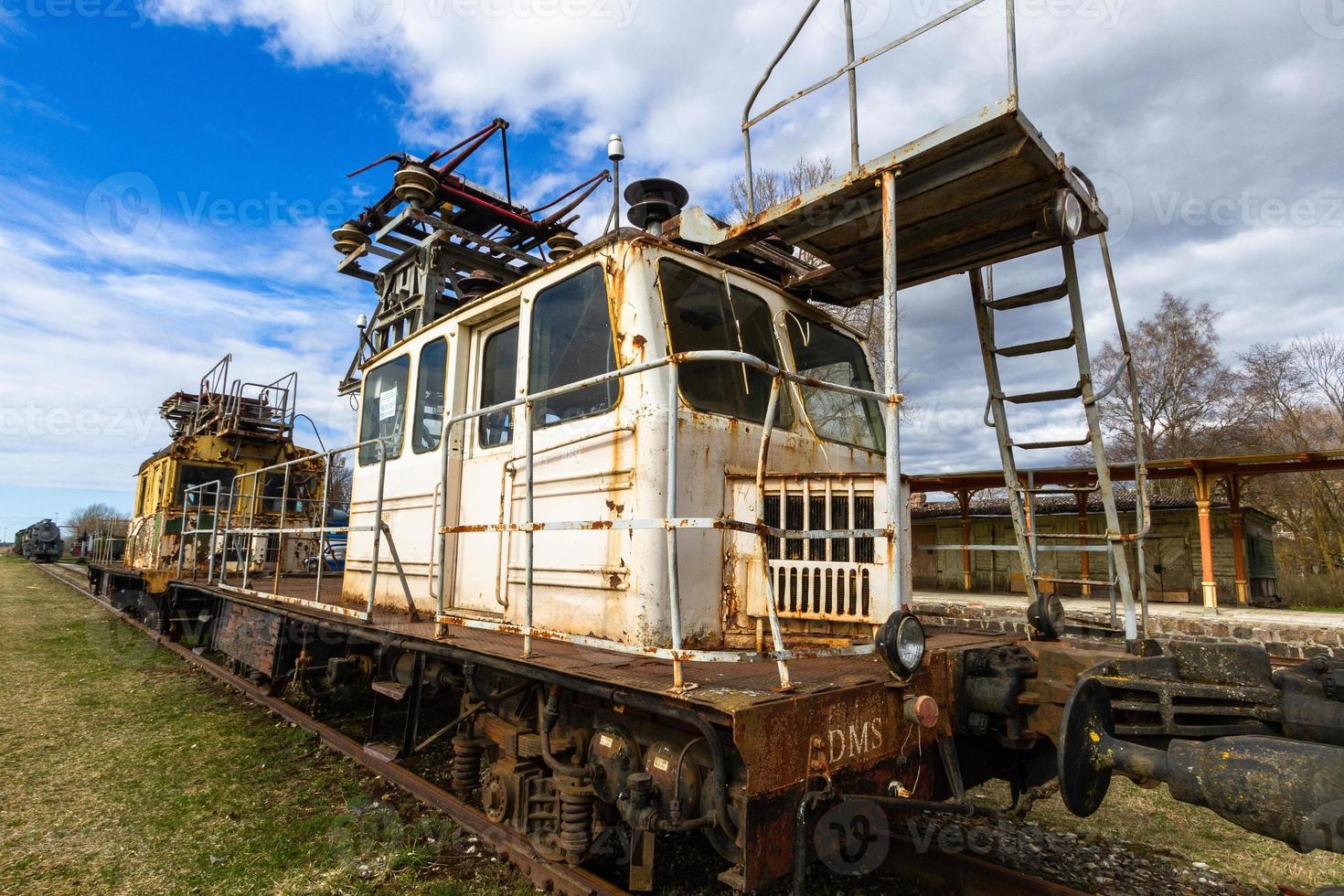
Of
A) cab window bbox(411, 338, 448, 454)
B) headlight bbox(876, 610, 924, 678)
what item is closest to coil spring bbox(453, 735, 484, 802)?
cab window bbox(411, 338, 448, 454)

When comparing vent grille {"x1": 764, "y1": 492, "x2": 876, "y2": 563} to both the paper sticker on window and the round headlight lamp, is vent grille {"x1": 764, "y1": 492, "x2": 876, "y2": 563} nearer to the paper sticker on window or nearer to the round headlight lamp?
the round headlight lamp

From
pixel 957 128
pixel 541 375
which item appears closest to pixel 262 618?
pixel 541 375

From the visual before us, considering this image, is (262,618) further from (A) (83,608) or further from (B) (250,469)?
(A) (83,608)

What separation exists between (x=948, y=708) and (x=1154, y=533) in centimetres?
1825

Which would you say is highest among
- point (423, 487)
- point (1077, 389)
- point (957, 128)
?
point (957, 128)

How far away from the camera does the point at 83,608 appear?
17.2 metres

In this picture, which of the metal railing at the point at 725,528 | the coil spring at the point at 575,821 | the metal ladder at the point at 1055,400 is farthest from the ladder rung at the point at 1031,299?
the coil spring at the point at 575,821

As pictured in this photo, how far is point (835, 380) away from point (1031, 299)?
1.32m

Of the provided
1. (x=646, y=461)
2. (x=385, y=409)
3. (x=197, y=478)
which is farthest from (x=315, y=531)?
(x=197, y=478)

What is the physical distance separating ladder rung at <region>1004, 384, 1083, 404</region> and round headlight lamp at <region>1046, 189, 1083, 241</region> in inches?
38.3

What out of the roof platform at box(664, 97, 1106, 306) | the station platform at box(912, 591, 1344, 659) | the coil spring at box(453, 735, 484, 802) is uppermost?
the roof platform at box(664, 97, 1106, 306)

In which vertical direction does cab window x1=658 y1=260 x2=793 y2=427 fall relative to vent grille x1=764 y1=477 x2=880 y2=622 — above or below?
above

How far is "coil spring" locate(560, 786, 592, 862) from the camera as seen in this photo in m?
→ 3.40

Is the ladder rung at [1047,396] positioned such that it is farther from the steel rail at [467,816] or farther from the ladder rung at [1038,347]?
the steel rail at [467,816]
